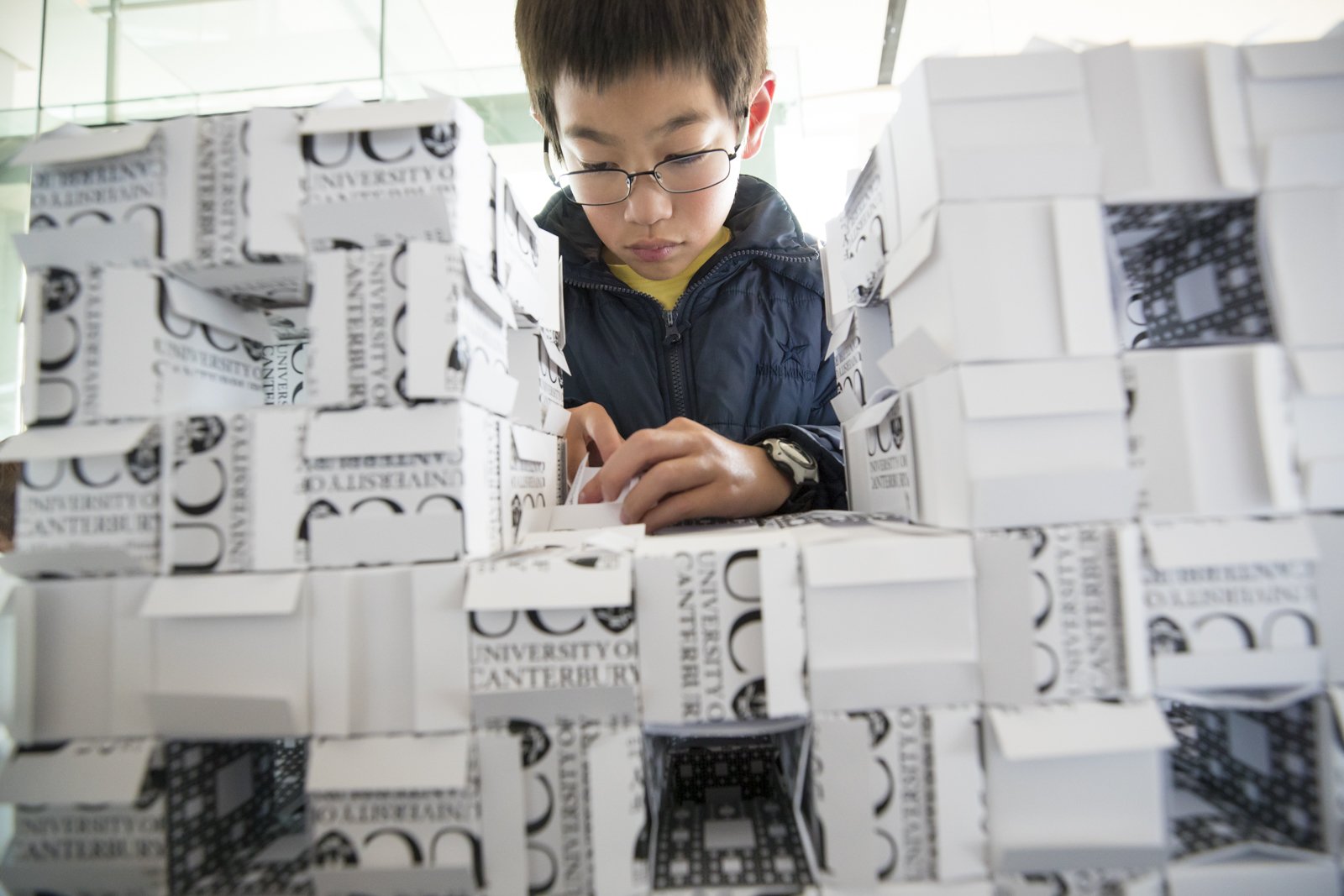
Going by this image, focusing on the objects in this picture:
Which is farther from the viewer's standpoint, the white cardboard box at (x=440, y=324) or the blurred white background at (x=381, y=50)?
the blurred white background at (x=381, y=50)

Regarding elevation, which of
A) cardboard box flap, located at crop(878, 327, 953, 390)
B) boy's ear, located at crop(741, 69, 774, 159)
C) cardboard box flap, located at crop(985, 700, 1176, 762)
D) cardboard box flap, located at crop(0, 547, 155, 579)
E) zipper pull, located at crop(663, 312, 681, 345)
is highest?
boy's ear, located at crop(741, 69, 774, 159)

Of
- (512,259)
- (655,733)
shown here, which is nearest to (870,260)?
(512,259)

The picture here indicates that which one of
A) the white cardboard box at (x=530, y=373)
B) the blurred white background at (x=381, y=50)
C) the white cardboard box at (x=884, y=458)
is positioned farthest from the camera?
the blurred white background at (x=381, y=50)

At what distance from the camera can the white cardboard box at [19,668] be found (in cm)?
37

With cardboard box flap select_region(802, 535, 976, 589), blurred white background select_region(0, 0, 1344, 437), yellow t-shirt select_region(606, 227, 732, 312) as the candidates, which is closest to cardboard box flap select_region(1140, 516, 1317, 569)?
cardboard box flap select_region(802, 535, 976, 589)

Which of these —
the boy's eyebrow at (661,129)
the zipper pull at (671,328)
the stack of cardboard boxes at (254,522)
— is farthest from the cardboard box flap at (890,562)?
the zipper pull at (671,328)

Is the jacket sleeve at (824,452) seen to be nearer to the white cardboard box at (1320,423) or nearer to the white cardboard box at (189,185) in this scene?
the white cardboard box at (1320,423)

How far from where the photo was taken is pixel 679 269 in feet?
3.08

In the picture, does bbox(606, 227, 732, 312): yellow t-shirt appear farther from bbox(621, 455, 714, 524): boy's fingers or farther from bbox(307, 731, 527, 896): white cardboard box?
bbox(307, 731, 527, 896): white cardboard box

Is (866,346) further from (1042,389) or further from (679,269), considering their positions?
(679,269)

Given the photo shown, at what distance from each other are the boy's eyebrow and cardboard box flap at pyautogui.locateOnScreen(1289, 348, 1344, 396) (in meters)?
0.57

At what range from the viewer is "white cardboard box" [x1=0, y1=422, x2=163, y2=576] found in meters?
0.38

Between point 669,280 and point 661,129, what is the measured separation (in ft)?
1.04

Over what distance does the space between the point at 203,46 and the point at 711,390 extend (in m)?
1.83
